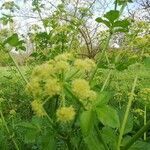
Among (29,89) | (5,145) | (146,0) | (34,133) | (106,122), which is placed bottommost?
(5,145)

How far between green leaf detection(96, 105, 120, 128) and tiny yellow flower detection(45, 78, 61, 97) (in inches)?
9.3

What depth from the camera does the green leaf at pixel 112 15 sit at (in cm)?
220

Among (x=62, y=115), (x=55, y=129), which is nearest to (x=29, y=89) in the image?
(x=62, y=115)

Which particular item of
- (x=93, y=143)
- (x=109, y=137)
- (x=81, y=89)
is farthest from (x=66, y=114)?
(x=109, y=137)

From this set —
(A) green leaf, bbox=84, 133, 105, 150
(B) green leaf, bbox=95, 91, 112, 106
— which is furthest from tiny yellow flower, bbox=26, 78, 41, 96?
(A) green leaf, bbox=84, 133, 105, 150

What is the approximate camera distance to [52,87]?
62.9 inches

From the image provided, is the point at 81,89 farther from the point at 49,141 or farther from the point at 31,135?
the point at 31,135

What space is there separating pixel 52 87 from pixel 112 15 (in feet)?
2.54

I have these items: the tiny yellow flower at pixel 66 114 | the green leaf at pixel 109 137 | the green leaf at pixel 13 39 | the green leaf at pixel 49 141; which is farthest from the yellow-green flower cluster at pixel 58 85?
the green leaf at pixel 13 39

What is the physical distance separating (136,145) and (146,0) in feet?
43.4

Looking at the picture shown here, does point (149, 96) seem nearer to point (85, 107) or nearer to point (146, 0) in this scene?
point (85, 107)

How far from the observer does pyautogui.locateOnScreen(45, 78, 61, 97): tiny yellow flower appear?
159 cm

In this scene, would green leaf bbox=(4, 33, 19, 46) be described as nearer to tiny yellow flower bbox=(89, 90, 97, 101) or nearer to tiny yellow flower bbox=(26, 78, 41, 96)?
tiny yellow flower bbox=(26, 78, 41, 96)

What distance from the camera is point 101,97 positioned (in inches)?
73.8
